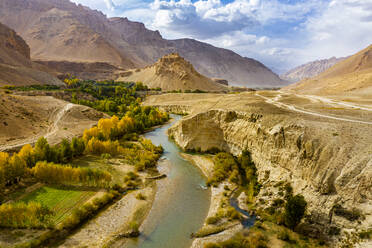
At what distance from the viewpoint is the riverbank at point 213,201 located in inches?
827

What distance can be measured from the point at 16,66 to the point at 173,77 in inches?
3407

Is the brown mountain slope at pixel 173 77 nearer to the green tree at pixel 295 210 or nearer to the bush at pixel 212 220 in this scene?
the bush at pixel 212 220

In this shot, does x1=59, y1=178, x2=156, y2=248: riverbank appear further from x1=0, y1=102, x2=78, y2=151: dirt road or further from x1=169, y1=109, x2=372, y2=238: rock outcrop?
x1=0, y1=102, x2=78, y2=151: dirt road

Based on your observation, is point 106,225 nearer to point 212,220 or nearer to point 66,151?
point 212,220

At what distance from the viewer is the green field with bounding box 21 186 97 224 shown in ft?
77.9

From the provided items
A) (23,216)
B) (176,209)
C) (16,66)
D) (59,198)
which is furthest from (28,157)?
(16,66)

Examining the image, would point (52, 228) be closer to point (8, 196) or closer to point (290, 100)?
point (8, 196)

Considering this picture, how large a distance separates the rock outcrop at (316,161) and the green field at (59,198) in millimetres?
21560

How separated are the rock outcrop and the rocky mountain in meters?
106

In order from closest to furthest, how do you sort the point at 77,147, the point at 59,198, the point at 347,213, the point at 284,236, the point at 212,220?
1. the point at 347,213
2. the point at 284,236
3. the point at 212,220
4. the point at 59,198
5. the point at 77,147

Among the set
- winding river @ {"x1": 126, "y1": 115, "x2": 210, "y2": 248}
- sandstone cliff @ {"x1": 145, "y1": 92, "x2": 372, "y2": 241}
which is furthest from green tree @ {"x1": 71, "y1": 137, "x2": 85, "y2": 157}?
sandstone cliff @ {"x1": 145, "y1": 92, "x2": 372, "y2": 241}

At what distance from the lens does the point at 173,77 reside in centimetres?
15000

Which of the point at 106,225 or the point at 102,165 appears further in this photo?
the point at 102,165

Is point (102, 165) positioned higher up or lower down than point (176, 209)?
higher up
